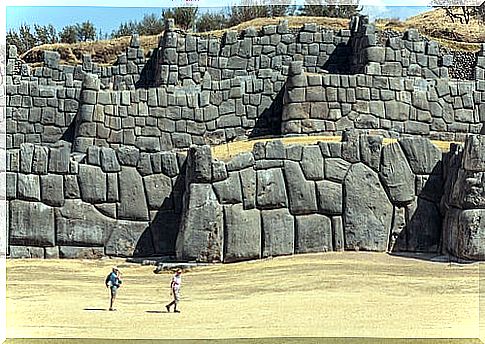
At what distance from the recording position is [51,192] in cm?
1655

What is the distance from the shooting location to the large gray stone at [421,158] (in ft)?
54.2

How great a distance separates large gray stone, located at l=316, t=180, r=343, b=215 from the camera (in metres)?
16.1

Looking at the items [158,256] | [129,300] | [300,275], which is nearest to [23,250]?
[158,256]

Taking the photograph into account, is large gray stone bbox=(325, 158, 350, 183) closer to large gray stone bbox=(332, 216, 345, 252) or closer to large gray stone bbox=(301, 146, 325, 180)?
large gray stone bbox=(301, 146, 325, 180)

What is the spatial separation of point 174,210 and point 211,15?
35.3m

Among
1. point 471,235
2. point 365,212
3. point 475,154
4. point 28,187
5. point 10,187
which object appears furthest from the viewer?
point 28,187

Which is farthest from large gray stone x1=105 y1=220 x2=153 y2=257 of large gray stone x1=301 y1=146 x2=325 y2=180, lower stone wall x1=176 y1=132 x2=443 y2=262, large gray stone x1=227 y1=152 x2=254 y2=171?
large gray stone x1=301 y1=146 x2=325 y2=180

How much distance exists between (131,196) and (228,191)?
81.7 inches

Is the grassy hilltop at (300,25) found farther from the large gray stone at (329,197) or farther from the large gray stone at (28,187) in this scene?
the large gray stone at (329,197)

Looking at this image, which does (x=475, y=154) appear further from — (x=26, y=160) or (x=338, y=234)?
(x=26, y=160)

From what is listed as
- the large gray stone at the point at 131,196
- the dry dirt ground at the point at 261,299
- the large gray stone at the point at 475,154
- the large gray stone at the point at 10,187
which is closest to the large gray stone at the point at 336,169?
the dry dirt ground at the point at 261,299

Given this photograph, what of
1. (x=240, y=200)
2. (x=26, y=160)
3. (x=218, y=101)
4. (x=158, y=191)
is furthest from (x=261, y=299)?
(x=218, y=101)

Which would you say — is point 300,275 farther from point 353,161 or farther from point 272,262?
point 353,161

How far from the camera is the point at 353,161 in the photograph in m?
16.4
